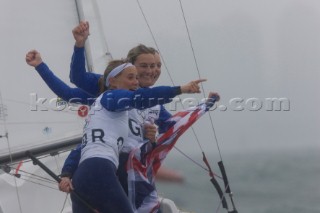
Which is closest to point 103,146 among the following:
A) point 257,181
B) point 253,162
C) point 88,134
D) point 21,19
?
point 88,134

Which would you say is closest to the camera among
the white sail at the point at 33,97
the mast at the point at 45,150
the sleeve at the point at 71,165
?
the sleeve at the point at 71,165

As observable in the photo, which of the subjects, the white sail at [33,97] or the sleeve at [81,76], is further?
the white sail at [33,97]

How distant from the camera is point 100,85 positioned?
1.98 meters

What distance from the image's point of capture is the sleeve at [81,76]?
1.99 metres

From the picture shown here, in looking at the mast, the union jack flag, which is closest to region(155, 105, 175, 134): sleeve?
the union jack flag

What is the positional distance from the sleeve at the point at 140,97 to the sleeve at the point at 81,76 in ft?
1.04

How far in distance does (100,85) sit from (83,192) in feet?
1.36

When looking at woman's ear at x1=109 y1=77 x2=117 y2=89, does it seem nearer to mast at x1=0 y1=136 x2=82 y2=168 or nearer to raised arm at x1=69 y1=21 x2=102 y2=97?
raised arm at x1=69 y1=21 x2=102 y2=97

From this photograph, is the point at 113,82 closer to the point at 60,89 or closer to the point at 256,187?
the point at 60,89

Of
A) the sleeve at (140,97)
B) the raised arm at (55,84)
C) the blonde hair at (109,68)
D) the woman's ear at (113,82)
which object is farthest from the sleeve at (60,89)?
the sleeve at (140,97)

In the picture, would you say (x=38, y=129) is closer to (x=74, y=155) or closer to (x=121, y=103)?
(x=74, y=155)

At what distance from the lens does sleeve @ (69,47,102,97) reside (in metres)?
1.99

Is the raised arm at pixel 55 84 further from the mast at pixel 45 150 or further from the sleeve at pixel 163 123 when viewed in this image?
the mast at pixel 45 150

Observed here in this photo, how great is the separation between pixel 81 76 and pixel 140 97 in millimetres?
425
